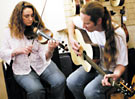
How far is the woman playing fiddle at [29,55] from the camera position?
1.51 m

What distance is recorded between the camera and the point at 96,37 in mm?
1308

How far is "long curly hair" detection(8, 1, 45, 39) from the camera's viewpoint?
150 centimetres

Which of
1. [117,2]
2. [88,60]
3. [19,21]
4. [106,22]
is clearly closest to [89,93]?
[88,60]

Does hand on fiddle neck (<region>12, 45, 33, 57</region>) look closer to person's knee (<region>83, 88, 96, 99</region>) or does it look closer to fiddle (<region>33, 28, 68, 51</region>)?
fiddle (<region>33, 28, 68, 51</region>)

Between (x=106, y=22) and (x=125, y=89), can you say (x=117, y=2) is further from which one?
(x=125, y=89)

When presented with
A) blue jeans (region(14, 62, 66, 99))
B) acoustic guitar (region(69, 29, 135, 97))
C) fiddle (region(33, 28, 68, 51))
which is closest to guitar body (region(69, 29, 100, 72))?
acoustic guitar (region(69, 29, 135, 97))

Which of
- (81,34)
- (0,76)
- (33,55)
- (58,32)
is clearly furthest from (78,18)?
(0,76)

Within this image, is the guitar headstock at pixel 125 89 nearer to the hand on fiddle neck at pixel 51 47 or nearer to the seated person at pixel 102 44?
the seated person at pixel 102 44

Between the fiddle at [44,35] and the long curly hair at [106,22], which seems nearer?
the long curly hair at [106,22]

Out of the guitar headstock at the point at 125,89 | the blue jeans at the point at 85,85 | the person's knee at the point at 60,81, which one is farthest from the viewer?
the person's knee at the point at 60,81

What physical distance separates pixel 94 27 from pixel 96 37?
0.24ft

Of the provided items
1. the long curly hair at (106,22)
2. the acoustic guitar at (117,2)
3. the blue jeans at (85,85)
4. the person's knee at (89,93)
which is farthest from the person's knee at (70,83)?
the acoustic guitar at (117,2)

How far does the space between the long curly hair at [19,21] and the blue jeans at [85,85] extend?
461 millimetres

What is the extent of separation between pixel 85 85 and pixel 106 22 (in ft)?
1.68
